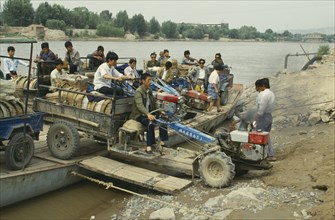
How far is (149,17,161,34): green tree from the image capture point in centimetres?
11662

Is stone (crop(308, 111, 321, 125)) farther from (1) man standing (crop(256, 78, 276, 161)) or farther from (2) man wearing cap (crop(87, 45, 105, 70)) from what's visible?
(2) man wearing cap (crop(87, 45, 105, 70))

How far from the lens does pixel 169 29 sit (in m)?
118

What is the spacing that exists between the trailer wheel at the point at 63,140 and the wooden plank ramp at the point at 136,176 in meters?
0.36

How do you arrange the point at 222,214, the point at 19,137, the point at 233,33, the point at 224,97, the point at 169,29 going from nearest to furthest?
1. the point at 222,214
2. the point at 19,137
3. the point at 224,97
4. the point at 169,29
5. the point at 233,33

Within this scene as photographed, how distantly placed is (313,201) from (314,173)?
113 centimetres

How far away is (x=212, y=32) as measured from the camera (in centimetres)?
14412

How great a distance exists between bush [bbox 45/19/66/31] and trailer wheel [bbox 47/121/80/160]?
7436 cm

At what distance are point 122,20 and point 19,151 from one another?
348 feet

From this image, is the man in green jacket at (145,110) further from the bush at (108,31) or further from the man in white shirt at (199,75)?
the bush at (108,31)

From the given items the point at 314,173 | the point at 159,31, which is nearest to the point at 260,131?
the point at 314,173

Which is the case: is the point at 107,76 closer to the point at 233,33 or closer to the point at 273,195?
the point at 273,195

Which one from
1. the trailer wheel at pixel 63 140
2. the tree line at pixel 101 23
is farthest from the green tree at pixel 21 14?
the trailer wheel at pixel 63 140

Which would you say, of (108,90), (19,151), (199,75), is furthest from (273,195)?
(199,75)

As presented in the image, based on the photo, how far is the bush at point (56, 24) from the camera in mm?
79438
